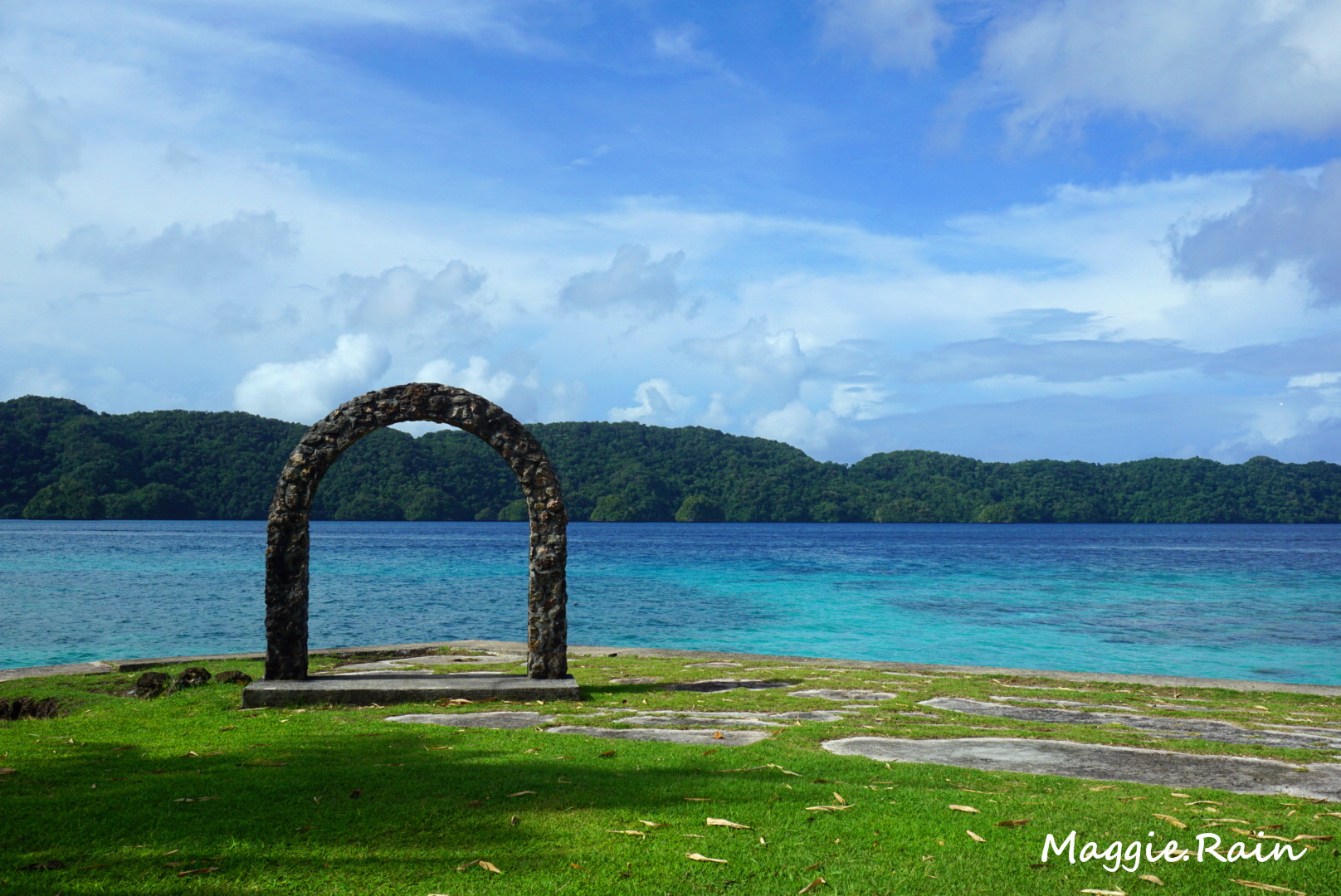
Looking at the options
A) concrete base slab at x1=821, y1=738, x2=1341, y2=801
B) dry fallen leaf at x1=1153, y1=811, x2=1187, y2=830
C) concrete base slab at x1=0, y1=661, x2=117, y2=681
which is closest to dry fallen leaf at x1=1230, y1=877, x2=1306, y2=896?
dry fallen leaf at x1=1153, y1=811, x2=1187, y2=830

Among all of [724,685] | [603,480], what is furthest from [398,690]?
[603,480]

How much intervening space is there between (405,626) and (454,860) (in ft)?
75.0

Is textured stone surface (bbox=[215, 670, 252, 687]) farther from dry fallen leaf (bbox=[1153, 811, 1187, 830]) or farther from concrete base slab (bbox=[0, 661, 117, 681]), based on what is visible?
dry fallen leaf (bbox=[1153, 811, 1187, 830])

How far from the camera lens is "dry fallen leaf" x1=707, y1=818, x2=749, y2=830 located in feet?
15.9

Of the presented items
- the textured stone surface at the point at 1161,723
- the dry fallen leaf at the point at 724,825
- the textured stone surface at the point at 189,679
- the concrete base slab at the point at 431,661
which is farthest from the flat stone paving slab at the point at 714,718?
the textured stone surface at the point at 189,679

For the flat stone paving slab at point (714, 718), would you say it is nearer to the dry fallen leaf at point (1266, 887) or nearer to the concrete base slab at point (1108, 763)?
the concrete base slab at point (1108, 763)

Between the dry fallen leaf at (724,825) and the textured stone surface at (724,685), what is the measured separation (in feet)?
18.6

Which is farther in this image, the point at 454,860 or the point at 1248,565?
the point at 1248,565

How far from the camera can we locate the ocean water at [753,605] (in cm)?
2320

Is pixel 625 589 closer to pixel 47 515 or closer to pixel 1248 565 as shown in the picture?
pixel 1248 565

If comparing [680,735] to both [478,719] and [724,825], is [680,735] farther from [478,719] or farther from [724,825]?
[724,825]

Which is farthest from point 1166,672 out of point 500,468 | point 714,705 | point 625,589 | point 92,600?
point 500,468

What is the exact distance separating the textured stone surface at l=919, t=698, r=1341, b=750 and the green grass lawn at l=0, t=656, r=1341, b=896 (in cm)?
71

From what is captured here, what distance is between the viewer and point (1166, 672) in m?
20.5
